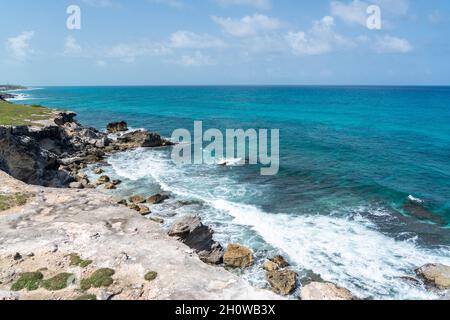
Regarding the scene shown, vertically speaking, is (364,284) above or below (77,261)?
below

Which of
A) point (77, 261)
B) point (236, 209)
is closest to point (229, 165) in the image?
point (236, 209)

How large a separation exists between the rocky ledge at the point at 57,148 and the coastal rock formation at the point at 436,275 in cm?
3064

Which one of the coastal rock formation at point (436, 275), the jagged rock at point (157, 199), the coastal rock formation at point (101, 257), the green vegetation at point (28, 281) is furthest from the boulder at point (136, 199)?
the coastal rock formation at point (436, 275)

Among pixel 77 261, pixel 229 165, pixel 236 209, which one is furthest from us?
pixel 229 165

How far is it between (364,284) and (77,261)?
16.8 m

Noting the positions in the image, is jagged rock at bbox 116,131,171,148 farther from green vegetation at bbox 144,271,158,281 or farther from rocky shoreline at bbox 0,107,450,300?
green vegetation at bbox 144,271,158,281

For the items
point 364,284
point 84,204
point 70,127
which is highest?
point 70,127

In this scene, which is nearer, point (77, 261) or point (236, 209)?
point (77, 261)

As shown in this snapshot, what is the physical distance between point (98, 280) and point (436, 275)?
20031 millimetres

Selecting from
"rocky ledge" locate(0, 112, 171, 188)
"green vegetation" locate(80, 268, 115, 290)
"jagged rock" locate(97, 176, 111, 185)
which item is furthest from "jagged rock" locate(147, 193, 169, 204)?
"green vegetation" locate(80, 268, 115, 290)

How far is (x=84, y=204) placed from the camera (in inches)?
842

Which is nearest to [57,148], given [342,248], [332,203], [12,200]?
[12,200]

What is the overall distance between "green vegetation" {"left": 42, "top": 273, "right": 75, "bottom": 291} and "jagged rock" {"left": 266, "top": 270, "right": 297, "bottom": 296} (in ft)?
38.6
